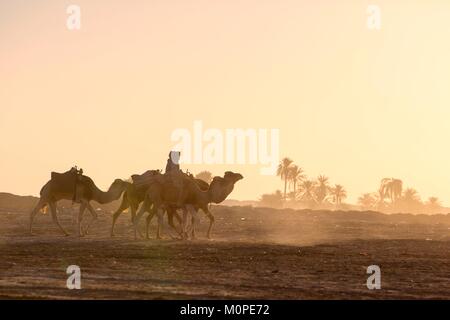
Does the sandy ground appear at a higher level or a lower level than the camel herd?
lower

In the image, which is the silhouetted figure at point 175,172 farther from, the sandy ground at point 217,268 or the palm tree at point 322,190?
the palm tree at point 322,190

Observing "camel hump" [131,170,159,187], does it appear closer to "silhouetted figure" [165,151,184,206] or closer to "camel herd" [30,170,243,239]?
"camel herd" [30,170,243,239]

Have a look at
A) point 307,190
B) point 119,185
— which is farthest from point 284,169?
point 119,185

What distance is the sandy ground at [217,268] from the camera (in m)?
15.4

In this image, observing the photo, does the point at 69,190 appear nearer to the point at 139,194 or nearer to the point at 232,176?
the point at 139,194

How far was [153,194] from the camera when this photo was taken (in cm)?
2959

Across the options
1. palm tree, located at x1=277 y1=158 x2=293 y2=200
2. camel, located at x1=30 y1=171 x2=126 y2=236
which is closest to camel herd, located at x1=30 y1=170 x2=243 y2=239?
camel, located at x1=30 y1=171 x2=126 y2=236

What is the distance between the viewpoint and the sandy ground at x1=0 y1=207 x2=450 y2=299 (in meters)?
15.4

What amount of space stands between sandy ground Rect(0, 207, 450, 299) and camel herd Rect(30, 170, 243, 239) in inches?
62.1

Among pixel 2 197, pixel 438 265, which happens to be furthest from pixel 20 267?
pixel 2 197

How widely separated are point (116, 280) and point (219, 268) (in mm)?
3595

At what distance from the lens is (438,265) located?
876 inches

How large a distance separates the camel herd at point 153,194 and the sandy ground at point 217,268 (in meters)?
1.58
